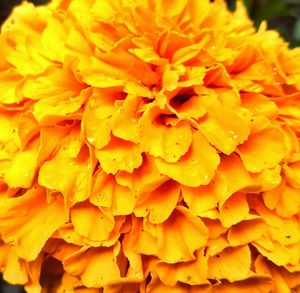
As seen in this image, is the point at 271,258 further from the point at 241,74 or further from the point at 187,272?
the point at 241,74

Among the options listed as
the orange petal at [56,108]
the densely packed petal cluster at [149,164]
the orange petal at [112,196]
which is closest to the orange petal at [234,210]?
the densely packed petal cluster at [149,164]

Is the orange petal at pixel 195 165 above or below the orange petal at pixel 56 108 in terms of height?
above

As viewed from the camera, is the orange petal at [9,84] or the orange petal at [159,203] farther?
the orange petal at [9,84]

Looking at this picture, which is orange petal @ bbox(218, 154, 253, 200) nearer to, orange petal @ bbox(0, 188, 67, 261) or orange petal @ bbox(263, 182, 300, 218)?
orange petal @ bbox(263, 182, 300, 218)

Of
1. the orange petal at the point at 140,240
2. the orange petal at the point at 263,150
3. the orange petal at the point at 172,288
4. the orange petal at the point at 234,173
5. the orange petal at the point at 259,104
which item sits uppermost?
the orange petal at the point at 259,104

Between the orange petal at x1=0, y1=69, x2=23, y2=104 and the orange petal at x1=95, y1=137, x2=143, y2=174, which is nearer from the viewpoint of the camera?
the orange petal at x1=95, y1=137, x2=143, y2=174

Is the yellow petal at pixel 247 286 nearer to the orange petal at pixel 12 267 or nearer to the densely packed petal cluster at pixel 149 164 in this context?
the densely packed petal cluster at pixel 149 164

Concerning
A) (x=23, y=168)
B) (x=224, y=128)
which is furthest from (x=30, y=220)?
(x=224, y=128)

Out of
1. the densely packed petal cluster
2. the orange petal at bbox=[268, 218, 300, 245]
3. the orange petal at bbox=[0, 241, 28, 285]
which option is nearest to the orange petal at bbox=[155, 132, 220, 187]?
the densely packed petal cluster
